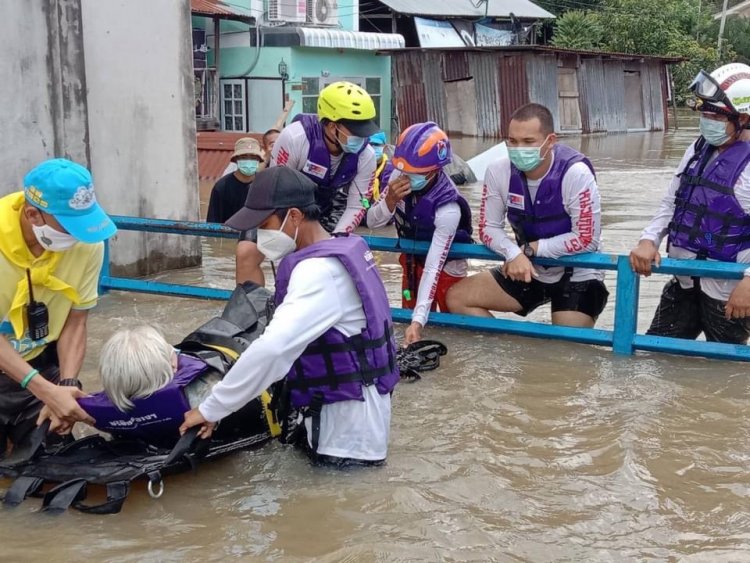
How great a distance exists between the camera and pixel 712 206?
5.23 meters

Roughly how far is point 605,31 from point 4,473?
124ft

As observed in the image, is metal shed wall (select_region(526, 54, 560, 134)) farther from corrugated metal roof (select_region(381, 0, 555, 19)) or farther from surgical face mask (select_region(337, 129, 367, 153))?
surgical face mask (select_region(337, 129, 367, 153))

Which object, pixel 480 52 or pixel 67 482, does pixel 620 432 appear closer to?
pixel 67 482

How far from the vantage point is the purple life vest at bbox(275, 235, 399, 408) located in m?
3.69

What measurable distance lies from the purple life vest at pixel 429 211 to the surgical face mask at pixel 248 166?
96.6 inches

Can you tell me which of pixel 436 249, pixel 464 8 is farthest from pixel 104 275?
pixel 464 8

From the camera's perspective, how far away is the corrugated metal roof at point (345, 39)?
23891 millimetres

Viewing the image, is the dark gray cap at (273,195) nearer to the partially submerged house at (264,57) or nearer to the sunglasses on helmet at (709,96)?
the sunglasses on helmet at (709,96)

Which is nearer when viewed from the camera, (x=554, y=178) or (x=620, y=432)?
(x=620, y=432)

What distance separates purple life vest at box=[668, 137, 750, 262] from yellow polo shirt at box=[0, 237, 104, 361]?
3447 mm

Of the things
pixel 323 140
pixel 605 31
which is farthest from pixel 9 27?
pixel 605 31

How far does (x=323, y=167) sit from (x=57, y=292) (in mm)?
2577

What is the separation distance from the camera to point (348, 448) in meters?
3.97

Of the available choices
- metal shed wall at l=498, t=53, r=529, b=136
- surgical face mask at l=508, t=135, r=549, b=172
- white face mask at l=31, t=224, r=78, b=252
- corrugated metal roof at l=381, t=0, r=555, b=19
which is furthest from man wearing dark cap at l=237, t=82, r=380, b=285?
corrugated metal roof at l=381, t=0, r=555, b=19
